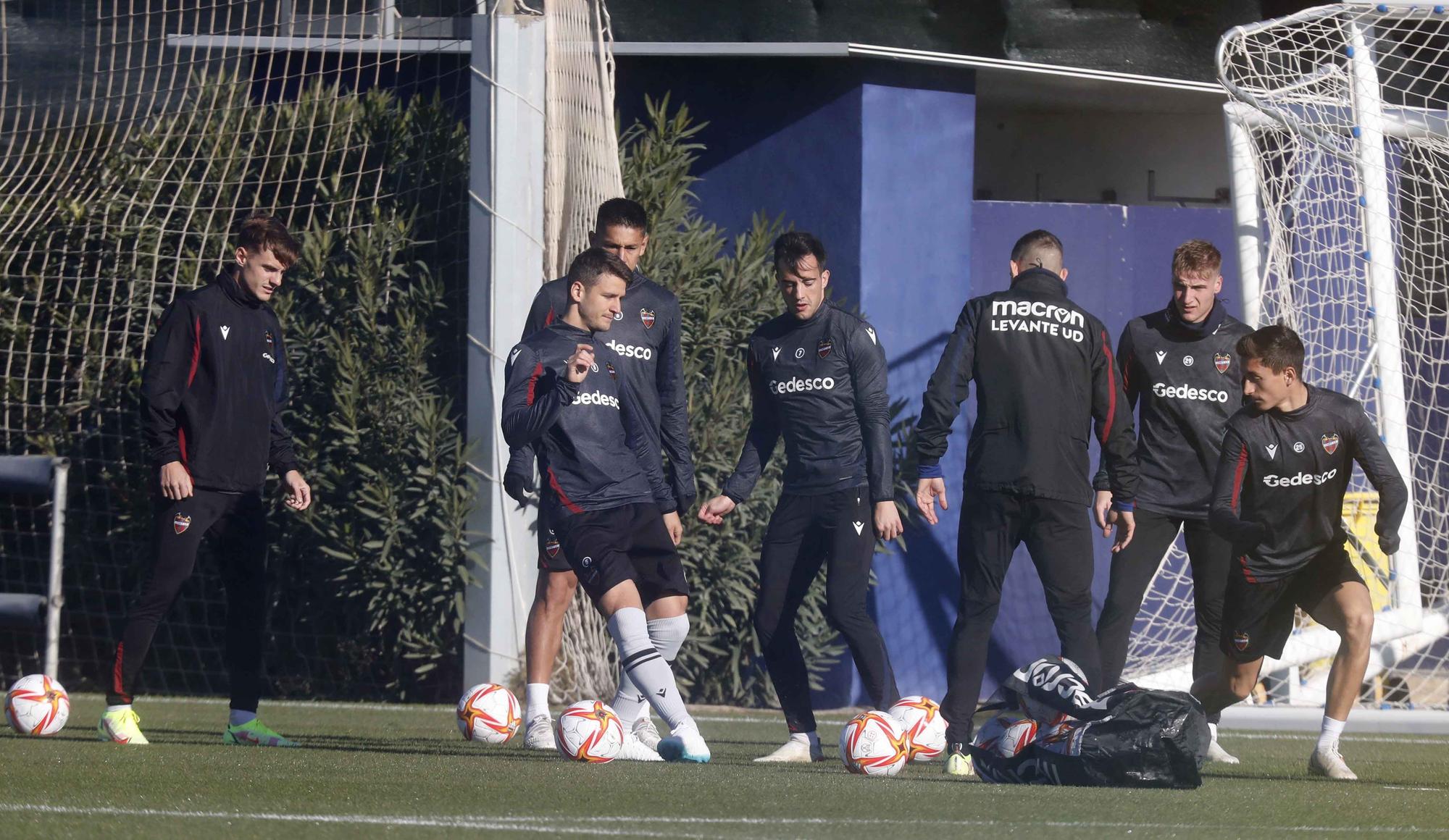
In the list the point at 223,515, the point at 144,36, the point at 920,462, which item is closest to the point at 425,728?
the point at 223,515

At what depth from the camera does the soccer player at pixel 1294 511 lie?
7137mm

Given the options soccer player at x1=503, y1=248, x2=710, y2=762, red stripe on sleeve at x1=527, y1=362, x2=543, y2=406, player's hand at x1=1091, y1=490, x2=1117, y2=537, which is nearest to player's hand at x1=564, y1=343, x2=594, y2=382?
soccer player at x1=503, y1=248, x2=710, y2=762

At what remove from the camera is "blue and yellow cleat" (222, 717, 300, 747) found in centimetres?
755

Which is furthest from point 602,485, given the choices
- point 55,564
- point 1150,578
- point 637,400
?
point 55,564

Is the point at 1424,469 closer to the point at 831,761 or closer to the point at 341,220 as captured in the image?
the point at 831,761

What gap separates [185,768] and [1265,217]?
7157 mm

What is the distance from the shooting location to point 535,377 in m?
7.00

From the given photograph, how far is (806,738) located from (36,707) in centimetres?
311

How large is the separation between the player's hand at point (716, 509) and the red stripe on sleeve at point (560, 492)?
0.72m

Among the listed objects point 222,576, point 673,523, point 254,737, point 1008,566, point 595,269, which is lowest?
point 254,737

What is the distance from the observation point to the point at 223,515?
7.63m

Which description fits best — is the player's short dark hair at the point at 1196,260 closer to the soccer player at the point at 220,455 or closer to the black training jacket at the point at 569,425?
the black training jacket at the point at 569,425

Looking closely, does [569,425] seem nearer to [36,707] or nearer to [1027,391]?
[1027,391]

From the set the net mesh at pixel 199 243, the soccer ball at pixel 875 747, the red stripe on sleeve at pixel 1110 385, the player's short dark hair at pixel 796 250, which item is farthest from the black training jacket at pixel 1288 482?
the net mesh at pixel 199 243
